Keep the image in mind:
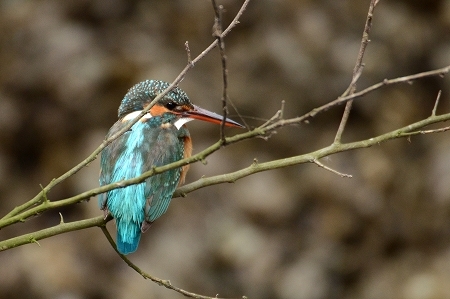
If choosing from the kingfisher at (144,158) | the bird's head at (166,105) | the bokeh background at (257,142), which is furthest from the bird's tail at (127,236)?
the bokeh background at (257,142)

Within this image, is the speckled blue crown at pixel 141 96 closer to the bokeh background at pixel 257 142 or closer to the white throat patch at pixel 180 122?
the white throat patch at pixel 180 122

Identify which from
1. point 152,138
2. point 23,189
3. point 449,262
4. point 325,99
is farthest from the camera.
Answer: point 325,99

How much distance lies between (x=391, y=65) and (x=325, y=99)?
541mm

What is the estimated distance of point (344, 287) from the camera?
5238 millimetres

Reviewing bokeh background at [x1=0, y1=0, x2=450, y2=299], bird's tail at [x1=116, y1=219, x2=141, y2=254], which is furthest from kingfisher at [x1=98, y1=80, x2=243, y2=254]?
→ bokeh background at [x1=0, y1=0, x2=450, y2=299]

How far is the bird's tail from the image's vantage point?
2283 millimetres

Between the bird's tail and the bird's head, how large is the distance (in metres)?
0.49

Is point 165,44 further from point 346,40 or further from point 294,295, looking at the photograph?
point 294,295

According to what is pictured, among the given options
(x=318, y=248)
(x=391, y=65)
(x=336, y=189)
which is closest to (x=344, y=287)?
(x=318, y=248)

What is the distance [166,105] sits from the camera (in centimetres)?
274

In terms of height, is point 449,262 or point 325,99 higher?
point 325,99

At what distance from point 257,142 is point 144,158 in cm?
294

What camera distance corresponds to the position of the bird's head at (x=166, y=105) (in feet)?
8.92

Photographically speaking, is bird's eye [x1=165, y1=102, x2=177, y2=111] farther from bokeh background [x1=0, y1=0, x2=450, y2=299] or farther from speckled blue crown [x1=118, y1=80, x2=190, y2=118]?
bokeh background [x1=0, y1=0, x2=450, y2=299]
